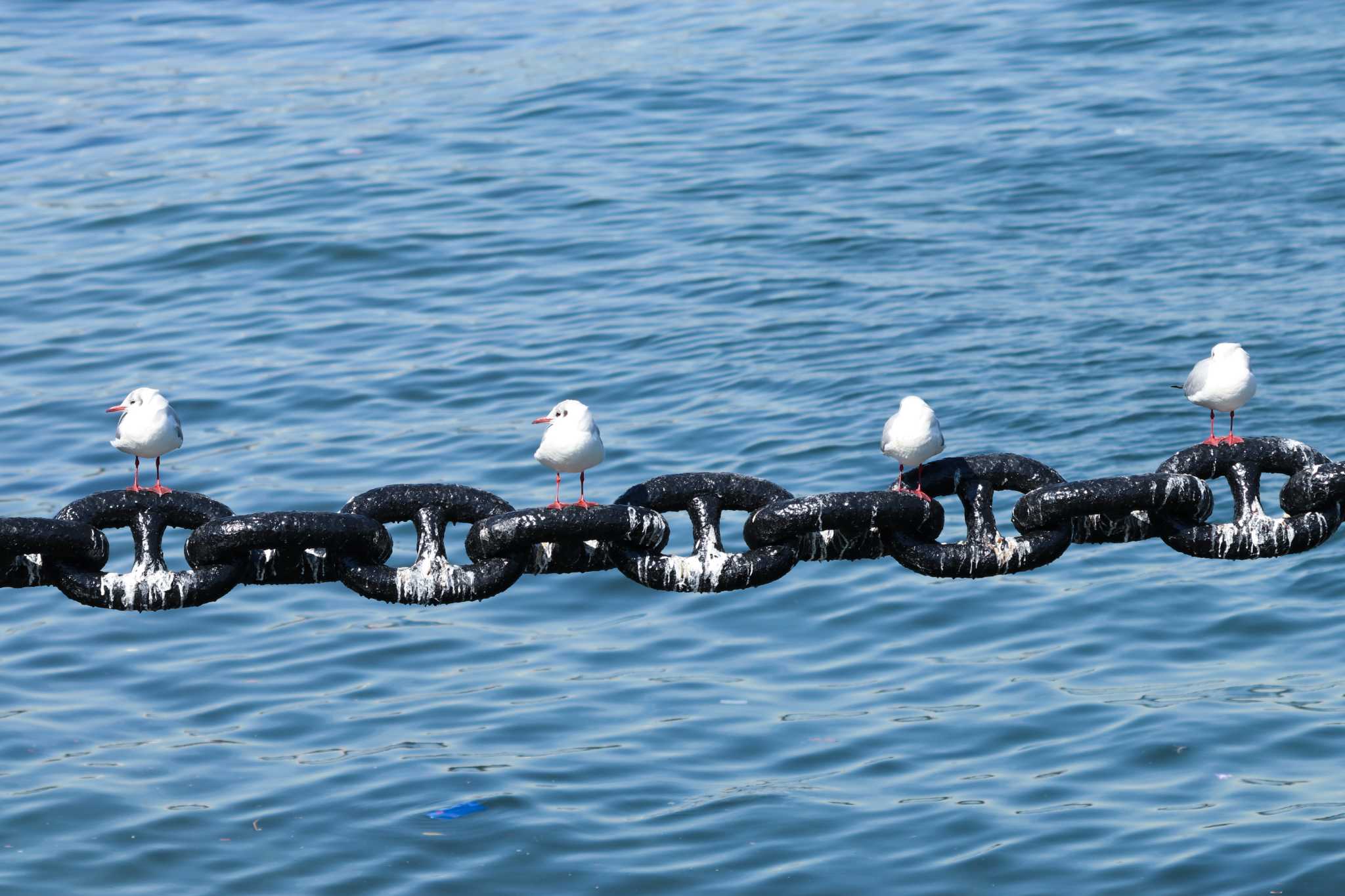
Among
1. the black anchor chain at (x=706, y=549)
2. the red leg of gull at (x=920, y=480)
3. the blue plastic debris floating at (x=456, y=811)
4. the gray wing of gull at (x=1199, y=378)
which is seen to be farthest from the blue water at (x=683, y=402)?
the black anchor chain at (x=706, y=549)

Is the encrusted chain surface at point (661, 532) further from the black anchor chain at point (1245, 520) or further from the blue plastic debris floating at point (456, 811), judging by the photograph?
the blue plastic debris floating at point (456, 811)

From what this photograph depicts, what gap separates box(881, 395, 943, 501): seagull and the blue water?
142 inches

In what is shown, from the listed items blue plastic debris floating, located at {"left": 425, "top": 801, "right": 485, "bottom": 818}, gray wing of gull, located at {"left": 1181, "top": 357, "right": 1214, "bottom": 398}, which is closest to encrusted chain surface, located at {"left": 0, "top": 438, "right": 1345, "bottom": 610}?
gray wing of gull, located at {"left": 1181, "top": 357, "right": 1214, "bottom": 398}

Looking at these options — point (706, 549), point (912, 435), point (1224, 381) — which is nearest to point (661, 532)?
point (706, 549)

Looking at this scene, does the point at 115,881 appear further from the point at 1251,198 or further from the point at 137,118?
the point at 137,118

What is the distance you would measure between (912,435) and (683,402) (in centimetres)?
876

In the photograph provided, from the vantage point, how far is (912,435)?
5.24 m

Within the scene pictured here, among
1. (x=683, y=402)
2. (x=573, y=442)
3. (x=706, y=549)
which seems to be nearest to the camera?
(x=706, y=549)

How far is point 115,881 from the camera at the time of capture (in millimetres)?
8945

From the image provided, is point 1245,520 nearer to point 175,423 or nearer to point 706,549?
point 706,549

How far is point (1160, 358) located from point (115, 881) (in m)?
8.63

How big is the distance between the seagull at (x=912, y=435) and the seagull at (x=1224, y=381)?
97 centimetres

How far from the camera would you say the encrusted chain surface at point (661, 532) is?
4555 millimetres

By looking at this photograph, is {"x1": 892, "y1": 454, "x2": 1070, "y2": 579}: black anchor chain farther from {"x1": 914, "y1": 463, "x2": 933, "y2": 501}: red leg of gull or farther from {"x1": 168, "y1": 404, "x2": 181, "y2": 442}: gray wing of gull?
{"x1": 168, "y1": 404, "x2": 181, "y2": 442}: gray wing of gull
